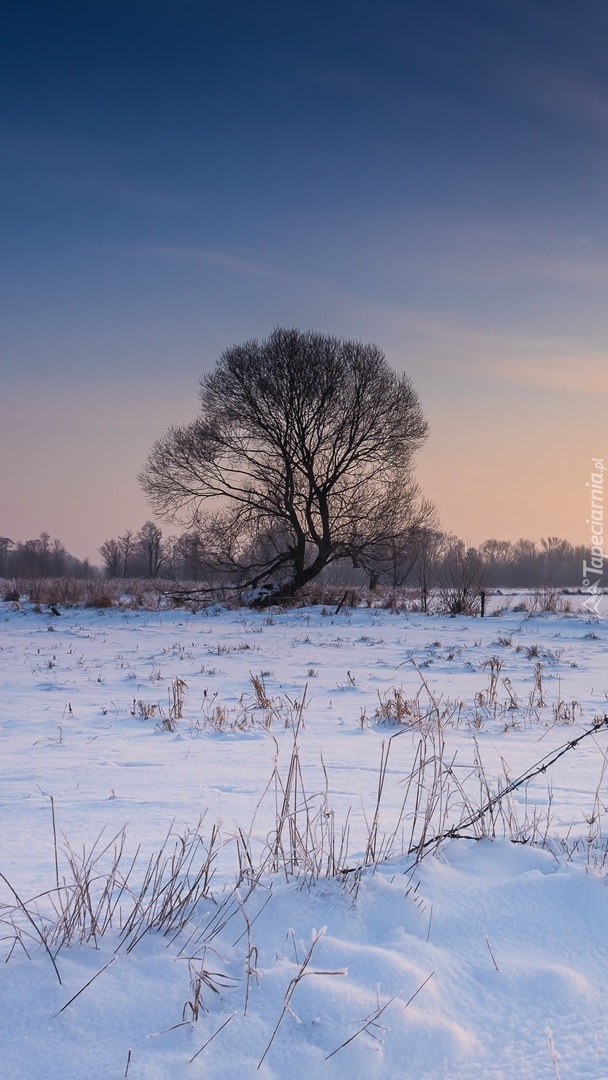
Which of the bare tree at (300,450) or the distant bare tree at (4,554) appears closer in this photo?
the bare tree at (300,450)

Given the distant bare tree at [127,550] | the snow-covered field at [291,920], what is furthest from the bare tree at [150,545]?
the snow-covered field at [291,920]

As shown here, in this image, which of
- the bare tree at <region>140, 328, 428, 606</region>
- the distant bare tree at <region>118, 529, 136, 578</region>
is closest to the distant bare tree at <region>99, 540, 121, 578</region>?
the distant bare tree at <region>118, 529, 136, 578</region>

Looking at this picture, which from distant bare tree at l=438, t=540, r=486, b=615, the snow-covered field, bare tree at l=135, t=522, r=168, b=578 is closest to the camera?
the snow-covered field

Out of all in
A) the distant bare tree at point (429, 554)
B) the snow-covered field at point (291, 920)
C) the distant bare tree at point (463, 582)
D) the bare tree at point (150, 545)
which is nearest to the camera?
the snow-covered field at point (291, 920)

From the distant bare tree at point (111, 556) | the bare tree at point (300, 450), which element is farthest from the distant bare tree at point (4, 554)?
the bare tree at point (300, 450)

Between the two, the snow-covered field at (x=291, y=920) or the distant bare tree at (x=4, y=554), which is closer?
the snow-covered field at (x=291, y=920)

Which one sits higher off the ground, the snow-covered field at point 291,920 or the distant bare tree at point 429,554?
the distant bare tree at point 429,554

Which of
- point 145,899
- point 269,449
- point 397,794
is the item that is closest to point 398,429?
point 269,449

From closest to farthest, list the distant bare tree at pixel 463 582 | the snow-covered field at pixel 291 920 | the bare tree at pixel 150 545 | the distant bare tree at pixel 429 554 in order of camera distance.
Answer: the snow-covered field at pixel 291 920 → the distant bare tree at pixel 463 582 → the distant bare tree at pixel 429 554 → the bare tree at pixel 150 545

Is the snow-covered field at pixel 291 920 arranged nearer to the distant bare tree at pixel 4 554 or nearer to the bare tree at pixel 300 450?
the bare tree at pixel 300 450

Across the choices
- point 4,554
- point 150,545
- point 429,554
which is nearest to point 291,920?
point 429,554

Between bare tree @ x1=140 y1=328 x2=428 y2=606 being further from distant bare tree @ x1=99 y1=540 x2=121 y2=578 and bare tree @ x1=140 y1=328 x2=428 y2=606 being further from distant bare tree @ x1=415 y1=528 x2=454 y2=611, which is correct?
distant bare tree @ x1=99 y1=540 x2=121 y2=578

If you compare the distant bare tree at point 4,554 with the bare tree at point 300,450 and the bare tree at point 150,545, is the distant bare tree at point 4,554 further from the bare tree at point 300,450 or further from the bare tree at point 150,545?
the bare tree at point 300,450

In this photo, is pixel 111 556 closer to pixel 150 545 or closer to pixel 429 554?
pixel 150 545
